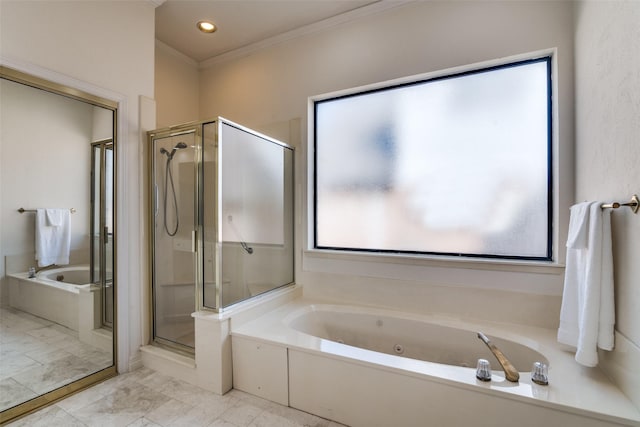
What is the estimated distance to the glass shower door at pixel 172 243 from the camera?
7.38 feet

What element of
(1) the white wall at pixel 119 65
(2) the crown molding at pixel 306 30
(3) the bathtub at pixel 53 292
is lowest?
(3) the bathtub at pixel 53 292

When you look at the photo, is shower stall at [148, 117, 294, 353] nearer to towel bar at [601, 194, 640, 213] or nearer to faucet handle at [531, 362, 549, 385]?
faucet handle at [531, 362, 549, 385]

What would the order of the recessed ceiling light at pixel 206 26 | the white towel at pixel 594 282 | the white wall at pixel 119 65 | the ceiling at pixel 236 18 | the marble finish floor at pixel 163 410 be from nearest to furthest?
the white towel at pixel 594 282 → the marble finish floor at pixel 163 410 → the white wall at pixel 119 65 → the ceiling at pixel 236 18 → the recessed ceiling light at pixel 206 26

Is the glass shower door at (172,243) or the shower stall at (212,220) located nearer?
the shower stall at (212,220)

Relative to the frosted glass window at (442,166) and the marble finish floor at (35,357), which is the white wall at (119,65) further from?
the frosted glass window at (442,166)

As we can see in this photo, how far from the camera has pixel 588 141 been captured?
1666 millimetres

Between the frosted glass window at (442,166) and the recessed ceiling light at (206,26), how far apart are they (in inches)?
45.9

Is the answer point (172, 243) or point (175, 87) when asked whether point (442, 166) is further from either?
point (175, 87)

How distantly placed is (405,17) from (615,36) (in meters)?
1.39

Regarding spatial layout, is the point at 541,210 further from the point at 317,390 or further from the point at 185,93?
the point at 185,93

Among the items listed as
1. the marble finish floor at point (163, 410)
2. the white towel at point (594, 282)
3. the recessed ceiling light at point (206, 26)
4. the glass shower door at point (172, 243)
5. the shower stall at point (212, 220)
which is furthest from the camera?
the recessed ceiling light at point (206, 26)

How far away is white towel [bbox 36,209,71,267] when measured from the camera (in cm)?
178

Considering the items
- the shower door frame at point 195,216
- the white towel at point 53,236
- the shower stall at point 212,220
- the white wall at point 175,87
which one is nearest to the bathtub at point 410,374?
the shower stall at point 212,220

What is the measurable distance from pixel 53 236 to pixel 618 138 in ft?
10.3
